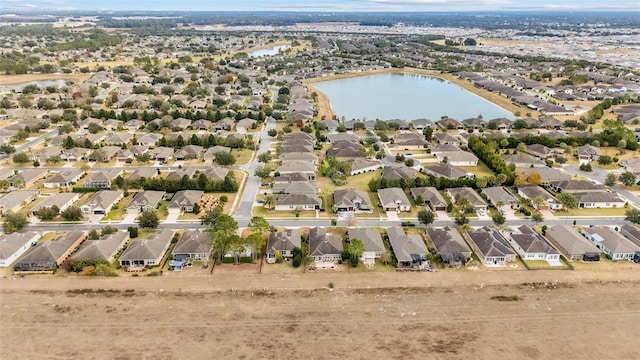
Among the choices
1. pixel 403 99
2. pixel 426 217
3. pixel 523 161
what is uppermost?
pixel 426 217

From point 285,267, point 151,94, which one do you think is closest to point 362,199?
point 285,267

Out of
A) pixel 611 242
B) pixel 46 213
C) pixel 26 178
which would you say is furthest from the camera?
pixel 26 178

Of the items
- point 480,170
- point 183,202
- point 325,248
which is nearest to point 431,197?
point 480,170

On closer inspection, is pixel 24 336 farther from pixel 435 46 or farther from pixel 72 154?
pixel 435 46

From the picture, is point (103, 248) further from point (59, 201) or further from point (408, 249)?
point (408, 249)

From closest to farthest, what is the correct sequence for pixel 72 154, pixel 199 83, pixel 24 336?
pixel 24 336
pixel 72 154
pixel 199 83

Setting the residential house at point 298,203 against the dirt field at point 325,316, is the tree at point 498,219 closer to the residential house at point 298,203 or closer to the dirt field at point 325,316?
the dirt field at point 325,316

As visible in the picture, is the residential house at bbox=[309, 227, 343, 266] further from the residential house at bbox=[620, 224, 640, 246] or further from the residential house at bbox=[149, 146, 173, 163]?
the residential house at bbox=[149, 146, 173, 163]
